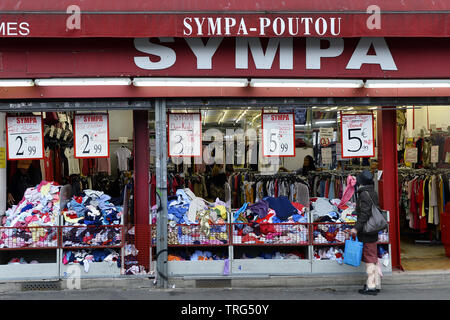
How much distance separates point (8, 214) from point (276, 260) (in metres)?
4.88

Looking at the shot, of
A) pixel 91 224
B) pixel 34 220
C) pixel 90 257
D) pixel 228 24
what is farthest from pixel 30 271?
pixel 228 24

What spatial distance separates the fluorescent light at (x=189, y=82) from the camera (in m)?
7.63

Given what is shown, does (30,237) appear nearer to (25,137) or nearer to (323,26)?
(25,137)

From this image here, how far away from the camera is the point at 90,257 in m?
7.91

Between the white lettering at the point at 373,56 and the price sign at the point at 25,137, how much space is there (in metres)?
5.58

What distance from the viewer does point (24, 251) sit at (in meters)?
8.21

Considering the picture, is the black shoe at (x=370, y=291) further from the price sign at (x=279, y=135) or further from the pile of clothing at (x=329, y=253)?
the price sign at (x=279, y=135)

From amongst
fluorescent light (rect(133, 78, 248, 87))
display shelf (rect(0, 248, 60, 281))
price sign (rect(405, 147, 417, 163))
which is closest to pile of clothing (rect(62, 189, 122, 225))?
display shelf (rect(0, 248, 60, 281))

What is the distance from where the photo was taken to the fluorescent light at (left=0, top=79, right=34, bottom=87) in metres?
7.54

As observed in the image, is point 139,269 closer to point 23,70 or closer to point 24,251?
point 24,251

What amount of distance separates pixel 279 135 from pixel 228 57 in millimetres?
1655

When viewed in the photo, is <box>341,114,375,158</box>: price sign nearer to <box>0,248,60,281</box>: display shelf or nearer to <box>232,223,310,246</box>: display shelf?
<box>232,223,310,246</box>: display shelf

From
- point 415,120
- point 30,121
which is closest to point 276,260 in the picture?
point 30,121

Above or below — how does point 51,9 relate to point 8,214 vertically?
above
